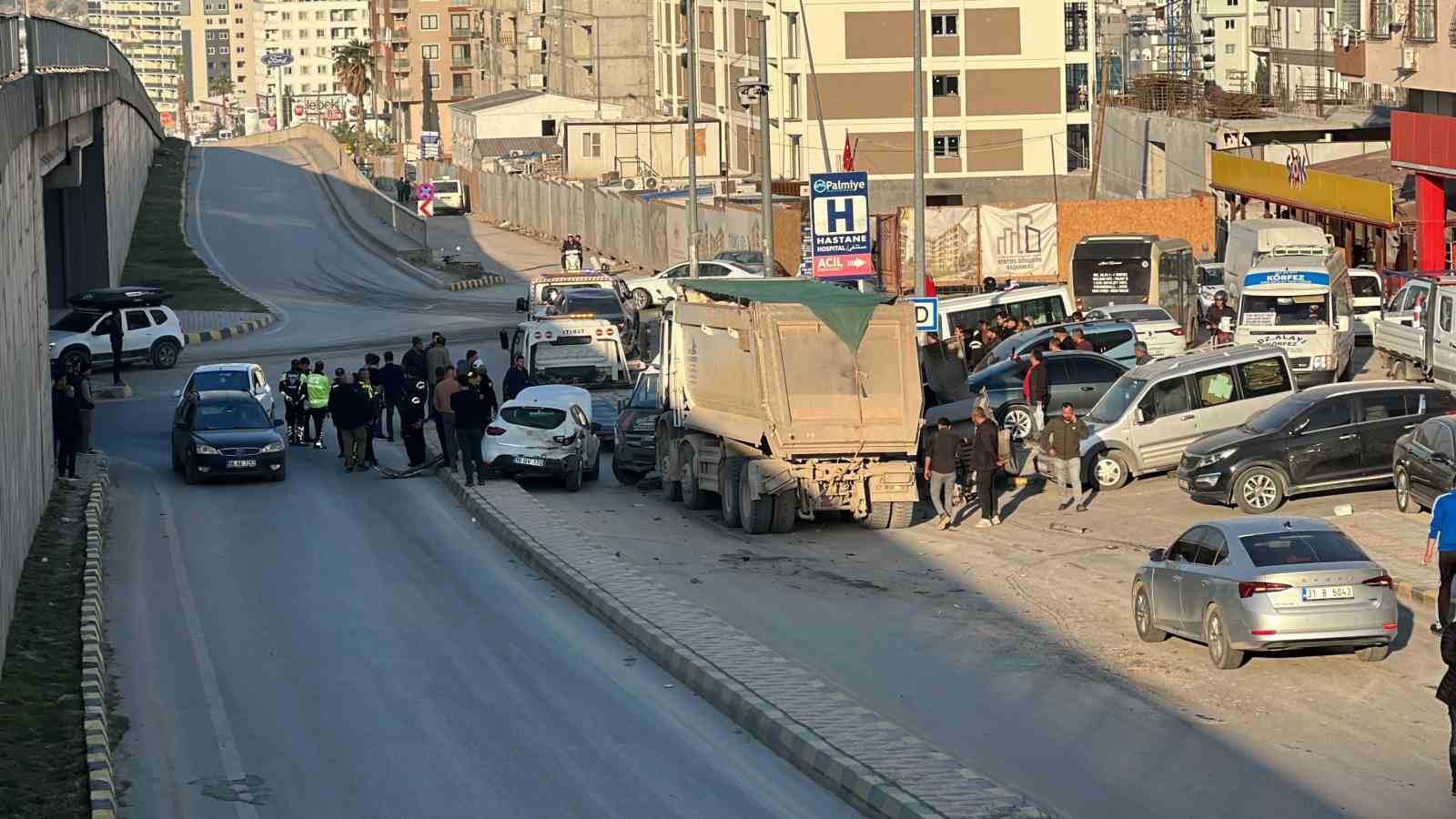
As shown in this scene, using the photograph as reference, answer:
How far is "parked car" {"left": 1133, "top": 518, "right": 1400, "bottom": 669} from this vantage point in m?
16.6

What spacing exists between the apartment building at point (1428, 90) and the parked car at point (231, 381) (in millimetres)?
27825

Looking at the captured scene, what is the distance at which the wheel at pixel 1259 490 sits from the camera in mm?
25000

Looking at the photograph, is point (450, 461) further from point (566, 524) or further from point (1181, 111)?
point (1181, 111)

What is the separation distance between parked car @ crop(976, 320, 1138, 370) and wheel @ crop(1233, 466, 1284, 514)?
32.3 ft

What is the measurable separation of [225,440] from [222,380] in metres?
4.68

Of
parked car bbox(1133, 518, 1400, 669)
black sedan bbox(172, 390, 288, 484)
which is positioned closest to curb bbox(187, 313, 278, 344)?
black sedan bbox(172, 390, 288, 484)

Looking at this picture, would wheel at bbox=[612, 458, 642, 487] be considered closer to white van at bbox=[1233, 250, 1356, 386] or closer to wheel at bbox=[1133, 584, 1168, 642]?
white van at bbox=[1233, 250, 1356, 386]

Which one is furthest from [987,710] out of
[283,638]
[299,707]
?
[283,638]

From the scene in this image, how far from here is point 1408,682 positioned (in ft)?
54.2

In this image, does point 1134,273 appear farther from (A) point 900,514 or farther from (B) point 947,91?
(B) point 947,91

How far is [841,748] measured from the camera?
1355 cm

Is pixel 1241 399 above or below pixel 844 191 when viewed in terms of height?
below

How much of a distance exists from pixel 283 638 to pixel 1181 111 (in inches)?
2863

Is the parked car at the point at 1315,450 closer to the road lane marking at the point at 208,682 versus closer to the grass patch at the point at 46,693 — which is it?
the road lane marking at the point at 208,682
